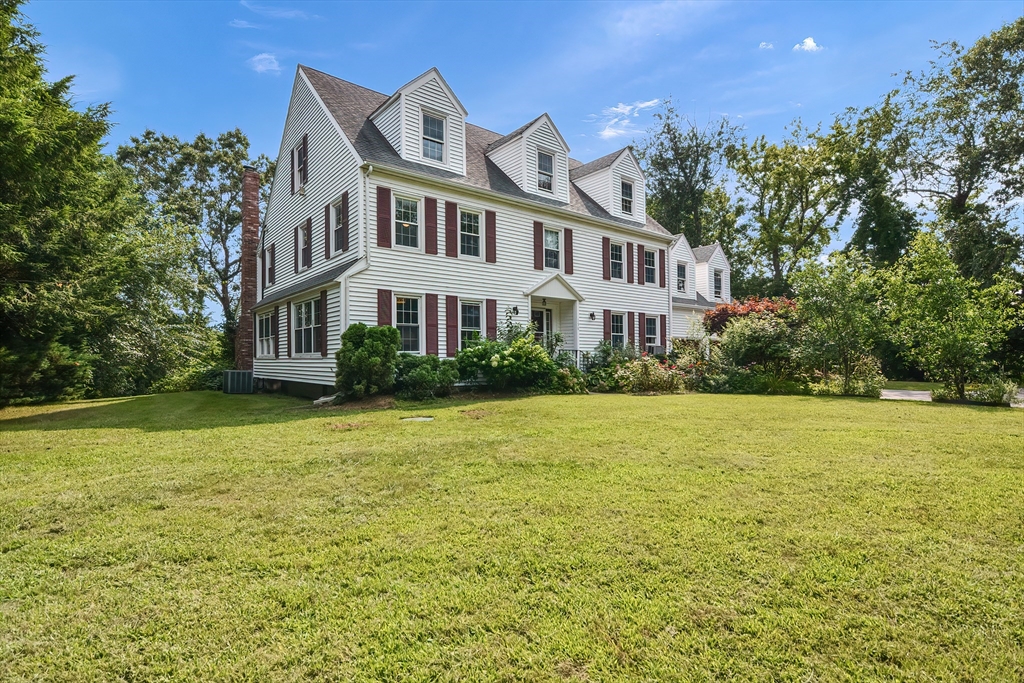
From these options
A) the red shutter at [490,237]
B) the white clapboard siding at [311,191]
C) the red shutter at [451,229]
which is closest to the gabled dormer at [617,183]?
the red shutter at [490,237]

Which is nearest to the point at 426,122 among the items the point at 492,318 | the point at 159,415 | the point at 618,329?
the point at 492,318

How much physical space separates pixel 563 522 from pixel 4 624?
3.25 metres

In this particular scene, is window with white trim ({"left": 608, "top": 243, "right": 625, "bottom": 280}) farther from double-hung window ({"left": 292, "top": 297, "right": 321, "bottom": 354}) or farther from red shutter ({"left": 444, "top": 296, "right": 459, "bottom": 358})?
double-hung window ({"left": 292, "top": 297, "right": 321, "bottom": 354})

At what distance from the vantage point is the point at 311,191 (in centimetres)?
1438

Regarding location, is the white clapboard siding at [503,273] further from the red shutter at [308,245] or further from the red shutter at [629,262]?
the red shutter at [308,245]

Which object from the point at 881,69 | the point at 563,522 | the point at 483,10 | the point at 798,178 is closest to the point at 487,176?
the point at 483,10

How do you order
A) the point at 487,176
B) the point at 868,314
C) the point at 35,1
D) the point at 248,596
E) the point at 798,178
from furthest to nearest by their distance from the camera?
1. the point at 798,178
2. the point at 487,176
3. the point at 868,314
4. the point at 35,1
5. the point at 248,596

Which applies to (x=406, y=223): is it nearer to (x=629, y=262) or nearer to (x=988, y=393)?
(x=629, y=262)

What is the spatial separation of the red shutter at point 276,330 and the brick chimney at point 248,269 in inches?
103

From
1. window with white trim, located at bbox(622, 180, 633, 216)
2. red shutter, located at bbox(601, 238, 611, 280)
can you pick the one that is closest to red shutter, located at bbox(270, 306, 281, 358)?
red shutter, located at bbox(601, 238, 611, 280)

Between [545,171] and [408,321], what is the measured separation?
25.6ft

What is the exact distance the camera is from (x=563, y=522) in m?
3.55

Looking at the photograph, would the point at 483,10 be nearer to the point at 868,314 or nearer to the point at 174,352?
the point at 868,314

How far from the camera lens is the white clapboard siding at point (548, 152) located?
15.6 m
